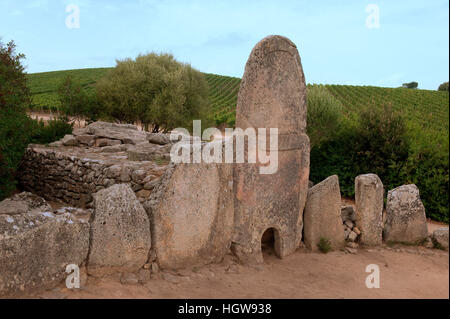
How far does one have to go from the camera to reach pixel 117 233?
4594 millimetres

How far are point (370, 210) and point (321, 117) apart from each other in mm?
6514

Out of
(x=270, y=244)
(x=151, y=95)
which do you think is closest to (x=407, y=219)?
(x=270, y=244)

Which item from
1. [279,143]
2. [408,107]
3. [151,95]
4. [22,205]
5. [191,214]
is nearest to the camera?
[191,214]

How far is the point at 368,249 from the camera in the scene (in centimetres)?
637

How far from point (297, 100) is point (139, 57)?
1910cm

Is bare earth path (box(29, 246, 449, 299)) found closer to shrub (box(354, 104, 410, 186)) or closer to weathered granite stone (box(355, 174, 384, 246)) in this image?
weathered granite stone (box(355, 174, 384, 246))

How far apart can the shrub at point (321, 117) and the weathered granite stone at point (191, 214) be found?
710 cm

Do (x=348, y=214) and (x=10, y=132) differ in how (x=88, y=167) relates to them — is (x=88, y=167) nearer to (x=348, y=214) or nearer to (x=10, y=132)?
(x=10, y=132)

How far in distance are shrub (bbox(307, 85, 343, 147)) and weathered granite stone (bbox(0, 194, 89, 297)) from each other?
350 inches

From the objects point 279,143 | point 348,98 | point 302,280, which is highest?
point 348,98

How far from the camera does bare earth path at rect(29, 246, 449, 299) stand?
4516 millimetres

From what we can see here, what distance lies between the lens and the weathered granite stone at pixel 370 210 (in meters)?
6.43

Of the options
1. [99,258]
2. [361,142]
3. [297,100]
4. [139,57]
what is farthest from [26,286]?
[139,57]

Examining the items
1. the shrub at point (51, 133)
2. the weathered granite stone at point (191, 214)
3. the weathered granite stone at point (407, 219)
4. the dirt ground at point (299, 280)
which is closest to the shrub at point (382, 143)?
the weathered granite stone at point (407, 219)
